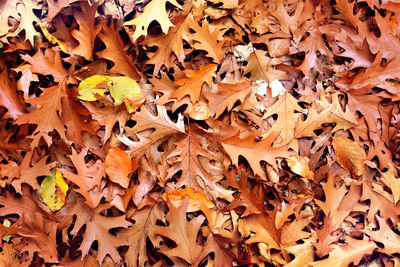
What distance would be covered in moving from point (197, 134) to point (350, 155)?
2.58 feet

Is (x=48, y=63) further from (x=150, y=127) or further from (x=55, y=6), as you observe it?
(x=150, y=127)

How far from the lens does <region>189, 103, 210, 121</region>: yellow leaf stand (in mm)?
1646

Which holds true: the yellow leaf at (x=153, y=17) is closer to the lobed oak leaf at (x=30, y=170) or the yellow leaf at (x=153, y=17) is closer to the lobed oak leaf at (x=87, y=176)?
the lobed oak leaf at (x=87, y=176)

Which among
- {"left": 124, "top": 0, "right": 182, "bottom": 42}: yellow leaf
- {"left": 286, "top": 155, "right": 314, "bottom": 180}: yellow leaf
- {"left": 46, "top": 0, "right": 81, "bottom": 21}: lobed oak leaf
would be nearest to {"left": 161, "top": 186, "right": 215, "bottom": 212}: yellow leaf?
{"left": 286, "top": 155, "right": 314, "bottom": 180}: yellow leaf

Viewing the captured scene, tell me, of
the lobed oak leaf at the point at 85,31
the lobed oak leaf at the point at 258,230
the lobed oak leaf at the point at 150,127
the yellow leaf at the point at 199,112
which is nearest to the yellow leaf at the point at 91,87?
the lobed oak leaf at the point at 85,31

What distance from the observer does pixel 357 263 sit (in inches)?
60.7

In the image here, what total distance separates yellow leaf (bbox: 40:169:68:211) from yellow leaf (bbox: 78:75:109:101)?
41 centimetres

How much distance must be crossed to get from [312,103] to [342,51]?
0.33 metres

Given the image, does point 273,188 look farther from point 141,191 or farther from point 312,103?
point 141,191

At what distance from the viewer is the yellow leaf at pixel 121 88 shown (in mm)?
1636

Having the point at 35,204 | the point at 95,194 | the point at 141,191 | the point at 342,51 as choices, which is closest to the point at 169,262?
the point at 141,191

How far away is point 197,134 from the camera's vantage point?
1.67 meters

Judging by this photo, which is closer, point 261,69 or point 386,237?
point 386,237

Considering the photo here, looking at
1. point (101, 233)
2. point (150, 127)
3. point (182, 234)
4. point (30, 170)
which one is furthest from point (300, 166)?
point (30, 170)
